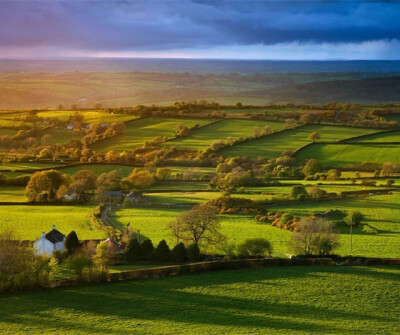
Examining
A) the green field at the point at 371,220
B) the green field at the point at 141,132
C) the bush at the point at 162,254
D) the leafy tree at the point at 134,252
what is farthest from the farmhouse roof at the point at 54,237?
the green field at the point at 141,132

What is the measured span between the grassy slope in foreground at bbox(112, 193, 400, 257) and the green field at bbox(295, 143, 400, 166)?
20.5 m

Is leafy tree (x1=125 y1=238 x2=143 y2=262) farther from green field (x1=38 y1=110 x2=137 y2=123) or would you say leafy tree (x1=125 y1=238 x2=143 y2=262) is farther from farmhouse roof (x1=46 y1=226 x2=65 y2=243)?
green field (x1=38 y1=110 x2=137 y2=123)

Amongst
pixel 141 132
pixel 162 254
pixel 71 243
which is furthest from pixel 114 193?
pixel 141 132

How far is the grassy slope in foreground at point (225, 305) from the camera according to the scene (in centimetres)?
2375

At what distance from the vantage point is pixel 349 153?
80.8 m

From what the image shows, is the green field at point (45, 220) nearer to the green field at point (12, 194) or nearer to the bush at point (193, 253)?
the green field at point (12, 194)

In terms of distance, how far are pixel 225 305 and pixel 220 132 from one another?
70.7 m

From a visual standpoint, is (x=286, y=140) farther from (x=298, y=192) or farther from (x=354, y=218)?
(x=354, y=218)

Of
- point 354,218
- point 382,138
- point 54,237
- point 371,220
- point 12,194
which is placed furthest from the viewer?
point 382,138

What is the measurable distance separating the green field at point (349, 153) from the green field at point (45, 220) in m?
36.5

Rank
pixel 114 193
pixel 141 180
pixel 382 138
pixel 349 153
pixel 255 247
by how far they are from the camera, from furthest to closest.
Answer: pixel 382 138 → pixel 349 153 → pixel 141 180 → pixel 114 193 → pixel 255 247

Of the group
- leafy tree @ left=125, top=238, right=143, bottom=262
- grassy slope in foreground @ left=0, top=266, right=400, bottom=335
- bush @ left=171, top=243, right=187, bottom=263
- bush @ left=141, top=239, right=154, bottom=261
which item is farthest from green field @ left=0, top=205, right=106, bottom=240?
grassy slope in foreground @ left=0, top=266, right=400, bottom=335

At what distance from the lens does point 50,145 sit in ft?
295

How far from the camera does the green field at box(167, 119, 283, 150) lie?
8876 cm
